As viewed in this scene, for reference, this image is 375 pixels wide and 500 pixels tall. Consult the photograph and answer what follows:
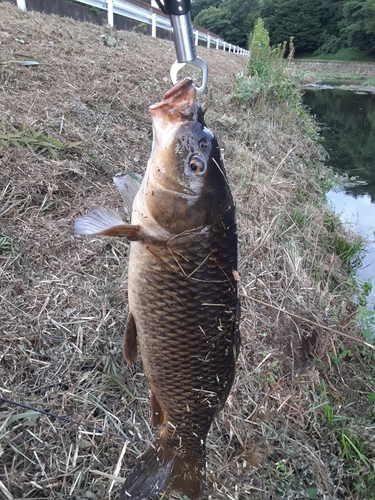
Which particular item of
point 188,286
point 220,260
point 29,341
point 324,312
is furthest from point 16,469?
point 324,312

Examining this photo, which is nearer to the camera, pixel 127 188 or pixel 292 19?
pixel 127 188

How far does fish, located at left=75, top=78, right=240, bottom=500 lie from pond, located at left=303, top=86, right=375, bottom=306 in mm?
3797

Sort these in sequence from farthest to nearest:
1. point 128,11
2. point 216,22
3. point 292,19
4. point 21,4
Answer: point 216,22 → point 292,19 → point 128,11 → point 21,4

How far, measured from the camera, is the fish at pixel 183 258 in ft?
5.01

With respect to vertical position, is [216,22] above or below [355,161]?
above

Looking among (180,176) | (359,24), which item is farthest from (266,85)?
(359,24)

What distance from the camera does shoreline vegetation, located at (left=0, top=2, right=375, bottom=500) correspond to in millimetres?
2053

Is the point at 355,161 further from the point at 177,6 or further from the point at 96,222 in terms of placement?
the point at 96,222

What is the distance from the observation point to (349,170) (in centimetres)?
936

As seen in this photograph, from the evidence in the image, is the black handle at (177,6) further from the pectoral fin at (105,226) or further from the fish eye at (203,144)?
the pectoral fin at (105,226)

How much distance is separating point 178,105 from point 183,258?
0.59 m

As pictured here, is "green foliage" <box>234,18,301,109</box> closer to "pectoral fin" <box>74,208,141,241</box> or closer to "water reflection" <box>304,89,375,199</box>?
"water reflection" <box>304,89,375,199</box>

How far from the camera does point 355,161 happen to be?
33.2 feet

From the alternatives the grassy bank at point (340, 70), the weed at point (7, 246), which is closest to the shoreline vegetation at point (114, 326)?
the weed at point (7, 246)
